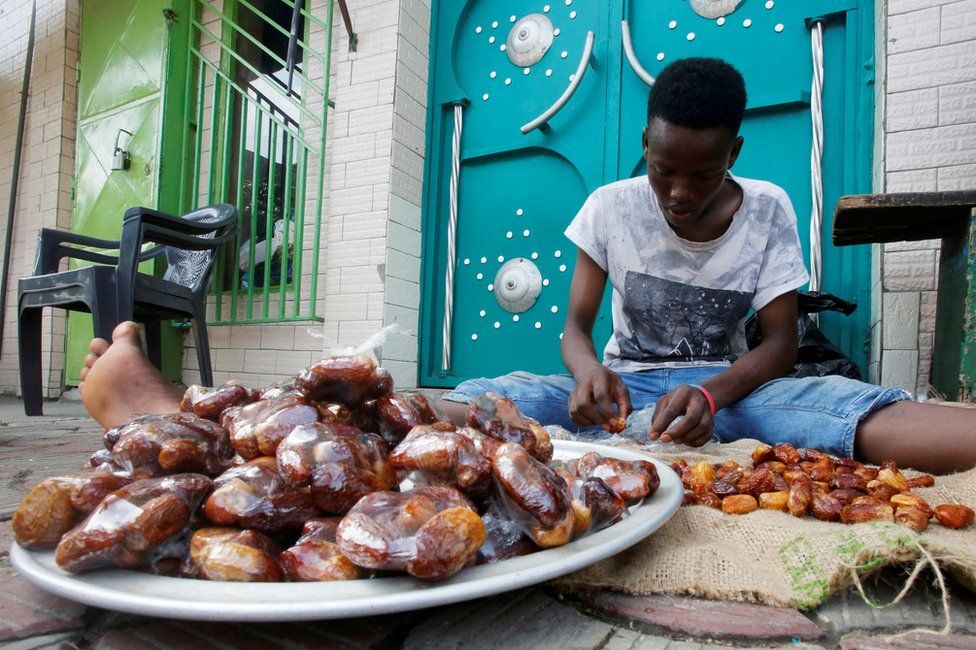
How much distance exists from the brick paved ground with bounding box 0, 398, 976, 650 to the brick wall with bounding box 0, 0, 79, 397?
202 inches

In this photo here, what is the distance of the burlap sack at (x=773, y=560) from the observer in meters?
0.79

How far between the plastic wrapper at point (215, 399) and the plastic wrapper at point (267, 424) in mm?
156

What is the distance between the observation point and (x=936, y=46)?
2369mm

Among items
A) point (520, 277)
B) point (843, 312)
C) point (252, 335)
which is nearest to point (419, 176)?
point (520, 277)

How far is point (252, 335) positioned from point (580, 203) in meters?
2.41

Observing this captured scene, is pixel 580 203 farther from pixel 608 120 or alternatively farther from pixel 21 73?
pixel 21 73

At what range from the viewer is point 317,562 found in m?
0.64

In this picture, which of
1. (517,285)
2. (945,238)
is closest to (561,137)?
(517,285)

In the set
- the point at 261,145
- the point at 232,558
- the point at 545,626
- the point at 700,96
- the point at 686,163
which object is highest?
the point at 261,145

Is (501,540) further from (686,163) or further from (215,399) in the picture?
(686,163)

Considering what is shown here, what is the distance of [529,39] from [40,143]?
4.48 m

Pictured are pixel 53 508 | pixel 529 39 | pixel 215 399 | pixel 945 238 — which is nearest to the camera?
pixel 53 508

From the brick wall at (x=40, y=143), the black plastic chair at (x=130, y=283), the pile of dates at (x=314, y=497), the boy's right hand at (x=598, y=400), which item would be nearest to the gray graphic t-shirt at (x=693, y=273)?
the boy's right hand at (x=598, y=400)

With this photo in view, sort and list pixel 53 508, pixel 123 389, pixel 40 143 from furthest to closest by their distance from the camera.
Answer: pixel 40 143, pixel 123 389, pixel 53 508
